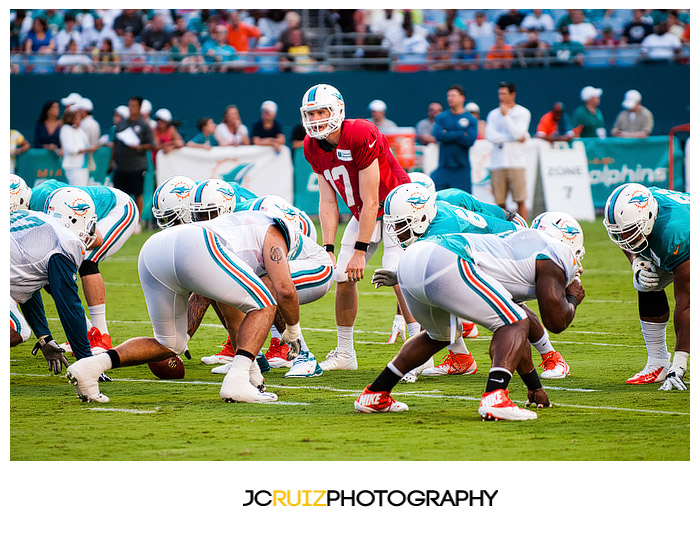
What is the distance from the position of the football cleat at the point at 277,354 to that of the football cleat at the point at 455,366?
1.18 m

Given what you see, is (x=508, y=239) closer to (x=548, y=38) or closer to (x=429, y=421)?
(x=429, y=421)

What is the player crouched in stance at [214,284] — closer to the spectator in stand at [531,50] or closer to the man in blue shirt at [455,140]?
the man in blue shirt at [455,140]

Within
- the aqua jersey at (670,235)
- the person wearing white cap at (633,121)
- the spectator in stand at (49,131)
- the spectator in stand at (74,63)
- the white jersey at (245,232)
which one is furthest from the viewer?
the person wearing white cap at (633,121)

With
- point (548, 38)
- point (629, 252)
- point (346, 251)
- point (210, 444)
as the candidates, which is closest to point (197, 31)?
point (548, 38)

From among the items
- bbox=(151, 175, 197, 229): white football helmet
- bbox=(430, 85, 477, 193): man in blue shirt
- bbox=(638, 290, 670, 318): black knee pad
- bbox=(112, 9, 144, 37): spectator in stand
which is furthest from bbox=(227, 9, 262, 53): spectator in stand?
bbox=(638, 290, 670, 318): black knee pad

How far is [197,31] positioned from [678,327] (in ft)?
50.2

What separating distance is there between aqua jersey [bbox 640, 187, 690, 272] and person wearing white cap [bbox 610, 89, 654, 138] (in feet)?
43.8

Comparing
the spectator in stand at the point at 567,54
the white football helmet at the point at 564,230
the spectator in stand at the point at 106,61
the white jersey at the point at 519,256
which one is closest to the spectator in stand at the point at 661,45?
the spectator in stand at the point at 567,54

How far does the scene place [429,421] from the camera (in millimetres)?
6062

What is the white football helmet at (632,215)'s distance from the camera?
6.79 metres

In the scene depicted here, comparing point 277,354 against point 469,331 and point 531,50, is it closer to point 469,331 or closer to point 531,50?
point 469,331

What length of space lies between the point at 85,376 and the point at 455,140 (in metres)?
9.49

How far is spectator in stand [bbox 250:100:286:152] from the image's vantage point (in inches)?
737

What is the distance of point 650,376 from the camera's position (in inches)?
289
